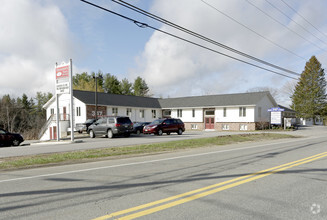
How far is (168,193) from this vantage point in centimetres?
532

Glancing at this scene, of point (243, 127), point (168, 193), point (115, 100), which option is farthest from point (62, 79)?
point (243, 127)

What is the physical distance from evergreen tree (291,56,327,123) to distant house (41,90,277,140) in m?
19.6

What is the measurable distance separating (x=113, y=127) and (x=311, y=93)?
53.0 metres

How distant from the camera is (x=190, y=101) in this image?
46688 mm

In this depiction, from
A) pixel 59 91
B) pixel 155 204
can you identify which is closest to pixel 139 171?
pixel 155 204

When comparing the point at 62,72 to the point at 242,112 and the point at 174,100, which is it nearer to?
the point at 242,112

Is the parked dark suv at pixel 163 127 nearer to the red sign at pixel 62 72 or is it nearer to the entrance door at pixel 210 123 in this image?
the red sign at pixel 62 72

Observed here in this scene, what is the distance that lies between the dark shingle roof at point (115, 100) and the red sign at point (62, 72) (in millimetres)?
17418

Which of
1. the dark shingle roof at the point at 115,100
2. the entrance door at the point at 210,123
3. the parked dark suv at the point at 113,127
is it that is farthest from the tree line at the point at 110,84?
the parked dark suv at the point at 113,127

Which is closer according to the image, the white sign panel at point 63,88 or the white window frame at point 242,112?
the white sign panel at point 63,88

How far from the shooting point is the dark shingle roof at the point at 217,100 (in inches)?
1555

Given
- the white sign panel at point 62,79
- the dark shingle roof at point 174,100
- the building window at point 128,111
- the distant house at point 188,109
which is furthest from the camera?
the building window at point 128,111

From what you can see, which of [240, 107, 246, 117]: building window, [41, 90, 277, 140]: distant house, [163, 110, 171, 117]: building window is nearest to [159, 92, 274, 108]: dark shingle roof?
[41, 90, 277, 140]: distant house

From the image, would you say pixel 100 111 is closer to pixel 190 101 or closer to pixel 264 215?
pixel 190 101
